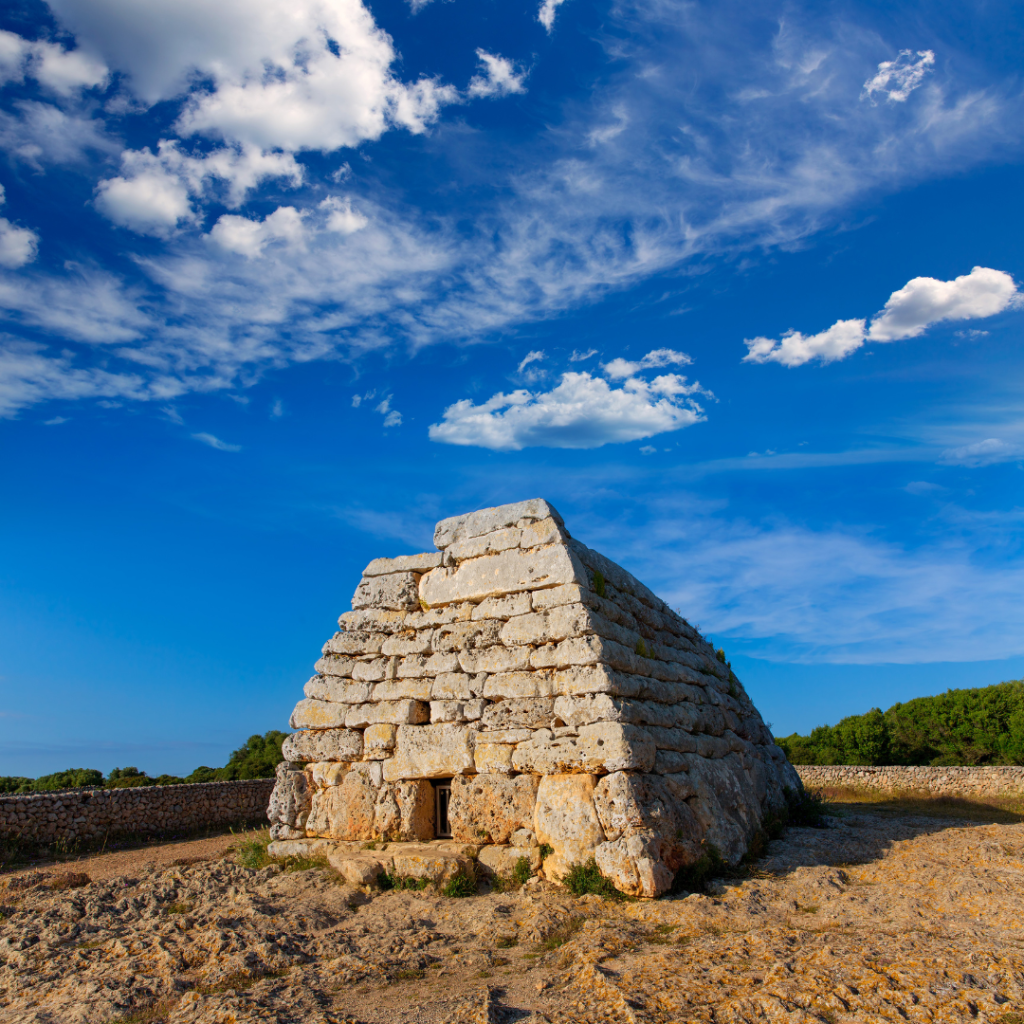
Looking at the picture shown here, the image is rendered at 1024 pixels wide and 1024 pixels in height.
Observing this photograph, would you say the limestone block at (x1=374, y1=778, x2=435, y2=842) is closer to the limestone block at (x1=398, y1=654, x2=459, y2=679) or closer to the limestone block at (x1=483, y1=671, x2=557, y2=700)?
the limestone block at (x1=398, y1=654, x2=459, y2=679)

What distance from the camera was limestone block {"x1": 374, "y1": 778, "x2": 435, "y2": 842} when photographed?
7.48 metres

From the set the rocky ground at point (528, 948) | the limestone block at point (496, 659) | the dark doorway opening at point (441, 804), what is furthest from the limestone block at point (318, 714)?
the limestone block at point (496, 659)

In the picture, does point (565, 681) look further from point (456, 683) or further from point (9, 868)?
point (9, 868)

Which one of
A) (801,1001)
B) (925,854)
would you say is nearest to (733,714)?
(925,854)

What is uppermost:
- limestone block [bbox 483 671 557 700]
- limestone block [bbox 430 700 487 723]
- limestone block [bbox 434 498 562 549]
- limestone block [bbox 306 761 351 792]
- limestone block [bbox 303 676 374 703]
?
limestone block [bbox 434 498 562 549]

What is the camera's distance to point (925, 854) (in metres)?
7.28

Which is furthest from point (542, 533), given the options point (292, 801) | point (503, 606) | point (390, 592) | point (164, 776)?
point (164, 776)

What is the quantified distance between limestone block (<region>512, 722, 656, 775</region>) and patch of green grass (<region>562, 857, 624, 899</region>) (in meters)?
0.80

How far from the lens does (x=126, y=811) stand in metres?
14.3

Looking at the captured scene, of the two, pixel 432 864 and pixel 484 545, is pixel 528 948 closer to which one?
pixel 432 864

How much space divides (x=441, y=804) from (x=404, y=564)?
9.20 feet

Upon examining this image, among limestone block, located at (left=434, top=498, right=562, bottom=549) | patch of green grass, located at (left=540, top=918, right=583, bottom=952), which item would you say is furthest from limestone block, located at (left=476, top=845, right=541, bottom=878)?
limestone block, located at (left=434, top=498, right=562, bottom=549)

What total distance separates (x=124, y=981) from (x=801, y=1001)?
4.19 meters

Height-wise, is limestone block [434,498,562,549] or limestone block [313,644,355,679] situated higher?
limestone block [434,498,562,549]
